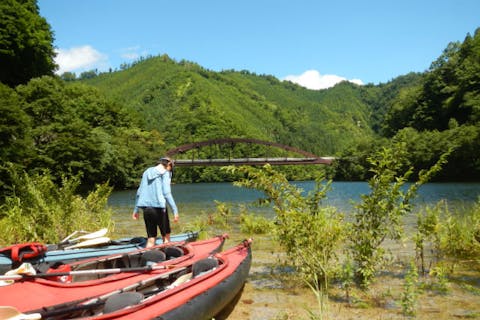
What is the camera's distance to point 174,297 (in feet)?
15.0

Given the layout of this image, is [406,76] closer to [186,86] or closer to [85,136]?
[186,86]

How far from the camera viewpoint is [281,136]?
147 metres

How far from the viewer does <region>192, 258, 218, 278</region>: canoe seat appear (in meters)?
5.83

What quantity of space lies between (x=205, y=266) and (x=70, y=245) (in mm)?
3243

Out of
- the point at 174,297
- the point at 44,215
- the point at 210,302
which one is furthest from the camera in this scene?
the point at 44,215

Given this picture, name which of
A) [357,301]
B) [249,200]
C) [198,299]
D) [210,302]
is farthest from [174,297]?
[249,200]

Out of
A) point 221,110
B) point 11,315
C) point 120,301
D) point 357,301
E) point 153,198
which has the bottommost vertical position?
point 357,301

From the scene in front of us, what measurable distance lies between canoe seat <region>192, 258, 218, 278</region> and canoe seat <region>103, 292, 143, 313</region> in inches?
57.8

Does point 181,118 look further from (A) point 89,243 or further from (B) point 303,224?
(B) point 303,224

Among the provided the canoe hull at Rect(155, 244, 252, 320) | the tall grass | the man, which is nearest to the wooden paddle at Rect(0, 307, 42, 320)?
the canoe hull at Rect(155, 244, 252, 320)

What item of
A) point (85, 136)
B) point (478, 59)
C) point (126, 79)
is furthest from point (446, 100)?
point (126, 79)

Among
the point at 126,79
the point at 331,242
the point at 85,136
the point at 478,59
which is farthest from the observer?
the point at 126,79

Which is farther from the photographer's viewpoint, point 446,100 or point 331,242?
point 446,100

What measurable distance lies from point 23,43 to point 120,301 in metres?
42.1
